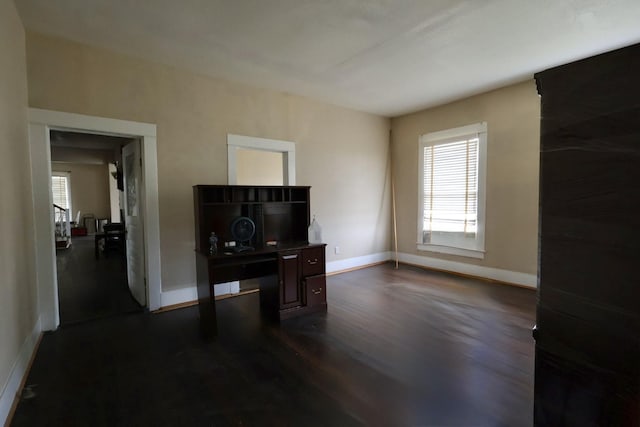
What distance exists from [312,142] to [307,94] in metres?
0.72

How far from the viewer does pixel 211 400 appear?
2004mm

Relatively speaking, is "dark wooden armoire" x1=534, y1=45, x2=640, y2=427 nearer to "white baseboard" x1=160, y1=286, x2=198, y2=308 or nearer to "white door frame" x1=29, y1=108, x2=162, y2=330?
"white baseboard" x1=160, y1=286, x2=198, y2=308

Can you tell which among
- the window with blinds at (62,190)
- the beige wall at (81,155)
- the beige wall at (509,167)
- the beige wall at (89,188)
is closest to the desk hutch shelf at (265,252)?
the beige wall at (509,167)

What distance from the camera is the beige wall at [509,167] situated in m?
4.18

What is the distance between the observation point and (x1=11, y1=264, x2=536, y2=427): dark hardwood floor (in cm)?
187

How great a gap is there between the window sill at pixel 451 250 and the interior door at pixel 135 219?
14.5ft

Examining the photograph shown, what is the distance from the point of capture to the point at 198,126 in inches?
149

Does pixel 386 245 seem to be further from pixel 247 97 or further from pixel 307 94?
pixel 247 97

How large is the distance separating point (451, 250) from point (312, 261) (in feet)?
9.33

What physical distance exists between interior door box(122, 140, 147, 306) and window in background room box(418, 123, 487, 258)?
4.42 metres

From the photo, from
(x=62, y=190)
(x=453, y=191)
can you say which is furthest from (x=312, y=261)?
(x=62, y=190)

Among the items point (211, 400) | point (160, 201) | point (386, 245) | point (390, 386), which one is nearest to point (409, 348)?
point (390, 386)

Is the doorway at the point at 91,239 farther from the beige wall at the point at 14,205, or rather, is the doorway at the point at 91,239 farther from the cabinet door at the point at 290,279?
the cabinet door at the point at 290,279

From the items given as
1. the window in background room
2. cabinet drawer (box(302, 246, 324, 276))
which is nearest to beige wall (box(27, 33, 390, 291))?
the window in background room
